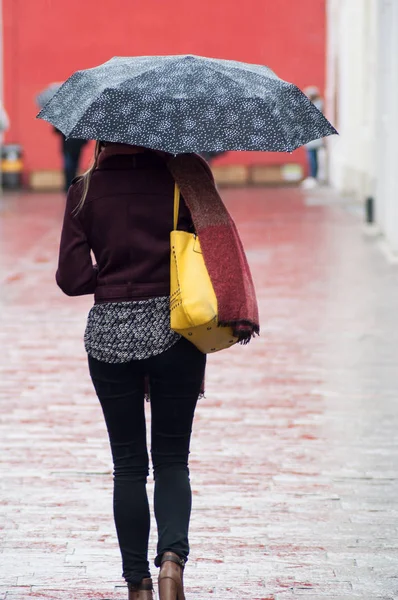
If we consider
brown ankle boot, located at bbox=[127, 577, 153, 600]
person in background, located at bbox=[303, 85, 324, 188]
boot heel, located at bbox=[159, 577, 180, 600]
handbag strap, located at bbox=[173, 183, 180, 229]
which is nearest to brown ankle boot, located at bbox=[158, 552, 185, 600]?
boot heel, located at bbox=[159, 577, 180, 600]

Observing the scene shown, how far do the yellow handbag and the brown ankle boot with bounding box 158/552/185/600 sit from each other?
66cm

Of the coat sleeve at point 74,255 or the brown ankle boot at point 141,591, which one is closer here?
the coat sleeve at point 74,255

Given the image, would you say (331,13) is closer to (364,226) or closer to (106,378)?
(364,226)

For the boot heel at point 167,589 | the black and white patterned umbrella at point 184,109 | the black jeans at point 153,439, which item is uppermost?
the black and white patterned umbrella at point 184,109

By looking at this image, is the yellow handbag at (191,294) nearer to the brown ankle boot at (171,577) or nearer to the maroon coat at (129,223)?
the maroon coat at (129,223)

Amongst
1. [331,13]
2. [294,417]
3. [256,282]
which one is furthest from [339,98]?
[294,417]

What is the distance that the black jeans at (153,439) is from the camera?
3.72 meters

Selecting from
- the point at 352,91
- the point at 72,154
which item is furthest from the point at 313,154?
the point at 72,154

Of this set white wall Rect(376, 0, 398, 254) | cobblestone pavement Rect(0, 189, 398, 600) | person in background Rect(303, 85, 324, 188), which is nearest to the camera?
cobblestone pavement Rect(0, 189, 398, 600)

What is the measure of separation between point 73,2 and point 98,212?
23.9 meters

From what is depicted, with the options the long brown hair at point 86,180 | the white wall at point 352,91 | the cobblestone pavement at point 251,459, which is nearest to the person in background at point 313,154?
the white wall at point 352,91

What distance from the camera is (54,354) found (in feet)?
28.1

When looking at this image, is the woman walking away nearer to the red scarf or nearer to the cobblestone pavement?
the red scarf

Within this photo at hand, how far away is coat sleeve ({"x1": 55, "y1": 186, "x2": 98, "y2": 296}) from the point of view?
3.72m
